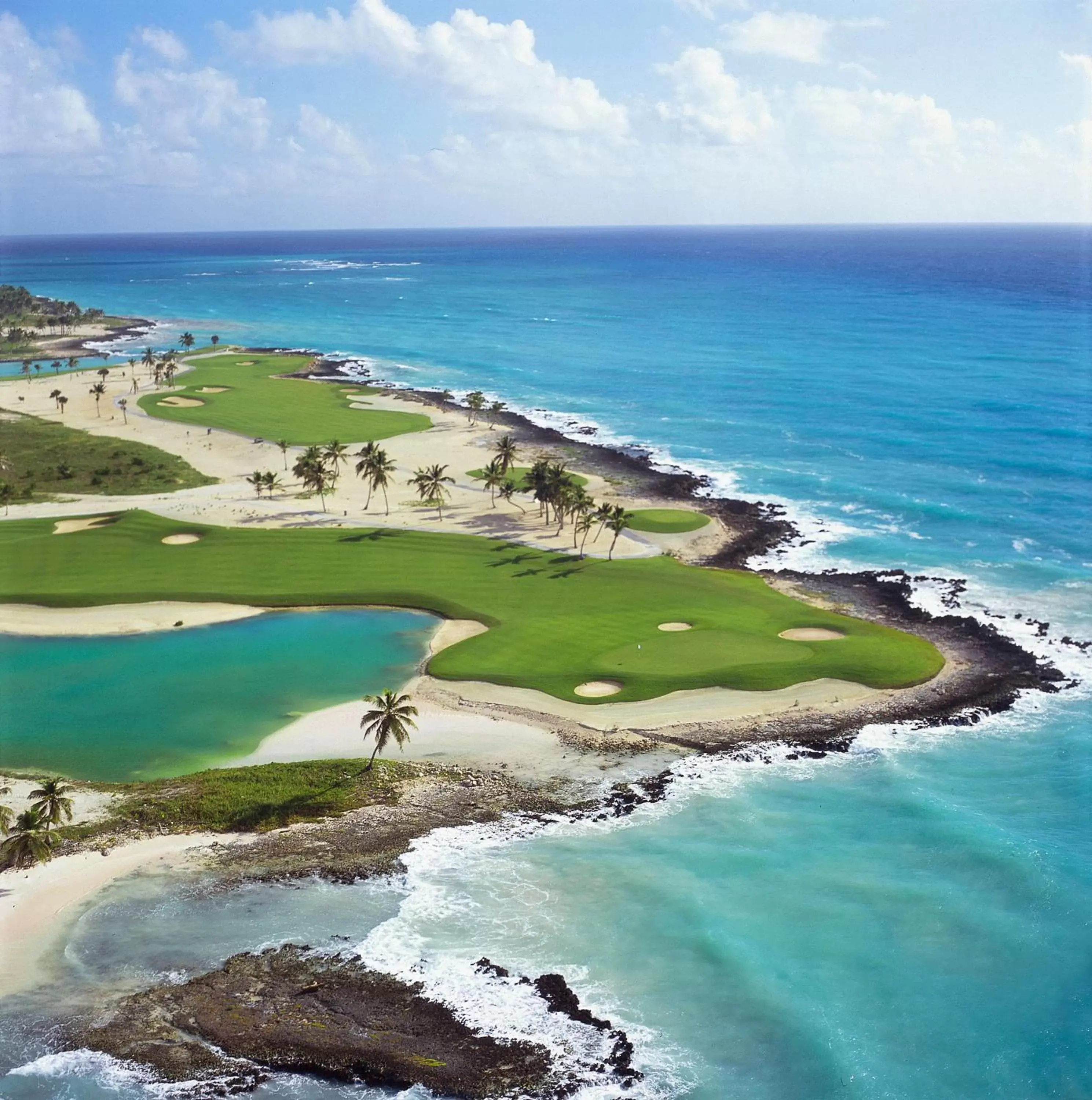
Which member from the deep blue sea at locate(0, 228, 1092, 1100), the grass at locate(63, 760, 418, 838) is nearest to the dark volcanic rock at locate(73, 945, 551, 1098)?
the deep blue sea at locate(0, 228, 1092, 1100)

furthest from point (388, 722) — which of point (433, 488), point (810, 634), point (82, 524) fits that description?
point (82, 524)

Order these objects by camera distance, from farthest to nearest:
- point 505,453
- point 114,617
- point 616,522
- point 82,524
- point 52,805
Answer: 1. point 505,453
2. point 82,524
3. point 616,522
4. point 114,617
5. point 52,805

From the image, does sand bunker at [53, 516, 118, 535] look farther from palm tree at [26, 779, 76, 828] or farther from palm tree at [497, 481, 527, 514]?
palm tree at [26, 779, 76, 828]

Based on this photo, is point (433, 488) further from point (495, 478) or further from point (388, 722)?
point (388, 722)

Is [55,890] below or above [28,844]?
below

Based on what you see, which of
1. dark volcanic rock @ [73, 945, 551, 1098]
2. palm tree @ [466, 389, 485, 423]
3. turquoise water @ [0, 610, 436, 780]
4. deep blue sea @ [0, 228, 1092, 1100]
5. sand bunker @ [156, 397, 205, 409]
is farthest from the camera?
sand bunker @ [156, 397, 205, 409]

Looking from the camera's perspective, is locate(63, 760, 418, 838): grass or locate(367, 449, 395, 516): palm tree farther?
locate(367, 449, 395, 516): palm tree
